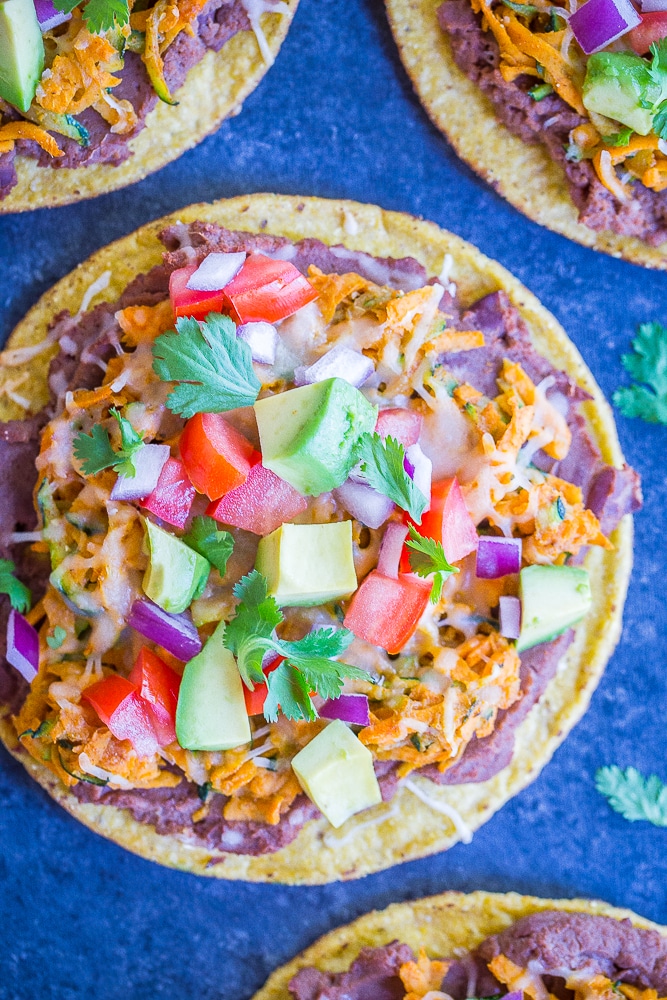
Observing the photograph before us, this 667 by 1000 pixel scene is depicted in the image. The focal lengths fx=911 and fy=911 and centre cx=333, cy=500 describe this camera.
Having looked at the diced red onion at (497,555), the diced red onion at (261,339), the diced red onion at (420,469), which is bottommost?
the diced red onion at (497,555)

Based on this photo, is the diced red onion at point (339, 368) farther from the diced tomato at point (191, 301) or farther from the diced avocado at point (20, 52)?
the diced avocado at point (20, 52)

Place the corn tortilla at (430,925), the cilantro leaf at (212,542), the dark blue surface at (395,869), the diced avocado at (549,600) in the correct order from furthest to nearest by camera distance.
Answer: the dark blue surface at (395,869)
the corn tortilla at (430,925)
the diced avocado at (549,600)
the cilantro leaf at (212,542)

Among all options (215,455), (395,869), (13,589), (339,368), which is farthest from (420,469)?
(395,869)

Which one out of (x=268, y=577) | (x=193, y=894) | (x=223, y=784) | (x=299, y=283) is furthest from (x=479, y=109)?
(x=193, y=894)

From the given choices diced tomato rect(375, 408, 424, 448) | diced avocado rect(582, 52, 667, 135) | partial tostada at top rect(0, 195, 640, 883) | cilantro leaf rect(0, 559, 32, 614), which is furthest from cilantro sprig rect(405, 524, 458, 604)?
diced avocado rect(582, 52, 667, 135)

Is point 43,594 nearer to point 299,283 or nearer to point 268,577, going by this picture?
point 268,577

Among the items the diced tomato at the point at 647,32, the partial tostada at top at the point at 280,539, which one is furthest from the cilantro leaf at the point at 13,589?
the diced tomato at the point at 647,32

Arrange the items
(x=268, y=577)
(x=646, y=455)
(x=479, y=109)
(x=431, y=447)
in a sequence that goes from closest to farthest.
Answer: (x=268, y=577) < (x=431, y=447) < (x=479, y=109) < (x=646, y=455)
